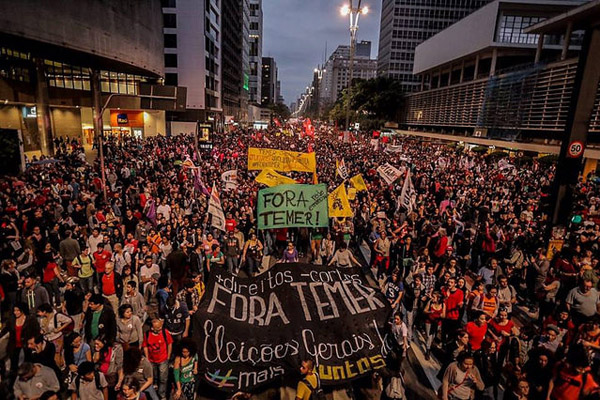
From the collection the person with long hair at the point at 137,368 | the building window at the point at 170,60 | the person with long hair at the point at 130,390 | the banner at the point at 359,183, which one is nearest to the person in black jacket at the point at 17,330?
the person with long hair at the point at 137,368

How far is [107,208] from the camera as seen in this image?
12.8m

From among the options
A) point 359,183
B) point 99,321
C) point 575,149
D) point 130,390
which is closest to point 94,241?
point 99,321

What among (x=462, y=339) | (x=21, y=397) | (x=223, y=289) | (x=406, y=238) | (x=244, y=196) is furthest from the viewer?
(x=244, y=196)

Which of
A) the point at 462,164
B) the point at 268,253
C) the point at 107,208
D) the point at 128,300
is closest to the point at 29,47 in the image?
the point at 107,208

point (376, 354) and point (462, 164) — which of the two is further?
point (462, 164)

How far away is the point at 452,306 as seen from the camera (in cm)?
688

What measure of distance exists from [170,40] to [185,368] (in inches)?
2417

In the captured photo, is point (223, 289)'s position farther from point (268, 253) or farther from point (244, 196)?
point (244, 196)

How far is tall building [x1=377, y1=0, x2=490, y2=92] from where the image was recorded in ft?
297

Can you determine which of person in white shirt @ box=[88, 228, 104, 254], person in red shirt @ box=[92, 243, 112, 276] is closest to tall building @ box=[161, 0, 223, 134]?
person in white shirt @ box=[88, 228, 104, 254]

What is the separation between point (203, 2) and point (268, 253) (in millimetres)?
55762

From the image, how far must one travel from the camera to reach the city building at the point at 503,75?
3061 centimetres

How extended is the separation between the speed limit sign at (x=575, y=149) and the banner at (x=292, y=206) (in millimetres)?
6999

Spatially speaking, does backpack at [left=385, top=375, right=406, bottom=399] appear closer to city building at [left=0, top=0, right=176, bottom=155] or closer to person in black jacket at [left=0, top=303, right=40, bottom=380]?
person in black jacket at [left=0, top=303, right=40, bottom=380]
